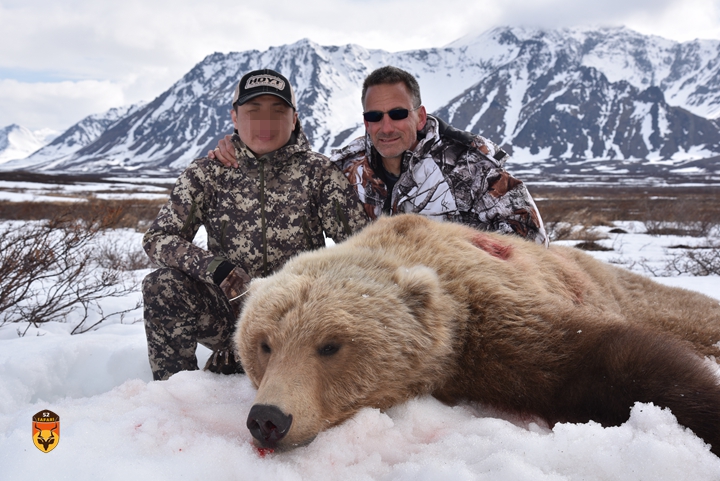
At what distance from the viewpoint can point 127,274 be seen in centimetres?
762

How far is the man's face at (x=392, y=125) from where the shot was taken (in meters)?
4.03

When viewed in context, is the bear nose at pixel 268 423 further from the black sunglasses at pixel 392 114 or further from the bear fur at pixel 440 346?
the black sunglasses at pixel 392 114

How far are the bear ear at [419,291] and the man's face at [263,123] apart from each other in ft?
6.82

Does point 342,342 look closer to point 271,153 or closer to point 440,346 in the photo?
point 440,346

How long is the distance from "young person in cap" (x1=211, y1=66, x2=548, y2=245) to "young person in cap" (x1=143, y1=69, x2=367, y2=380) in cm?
20

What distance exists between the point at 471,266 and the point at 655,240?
11118 millimetres

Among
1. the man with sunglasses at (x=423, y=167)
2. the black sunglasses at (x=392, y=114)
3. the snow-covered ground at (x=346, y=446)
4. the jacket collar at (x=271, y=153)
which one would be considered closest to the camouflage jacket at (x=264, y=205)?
the jacket collar at (x=271, y=153)

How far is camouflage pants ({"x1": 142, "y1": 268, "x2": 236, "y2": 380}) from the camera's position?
3377 millimetres

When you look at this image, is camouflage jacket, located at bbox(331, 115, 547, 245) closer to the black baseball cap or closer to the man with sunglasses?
the man with sunglasses

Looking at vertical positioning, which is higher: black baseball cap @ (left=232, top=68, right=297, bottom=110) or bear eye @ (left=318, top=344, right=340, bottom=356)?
black baseball cap @ (left=232, top=68, right=297, bottom=110)

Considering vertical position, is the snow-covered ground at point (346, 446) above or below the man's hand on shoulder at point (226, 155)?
below

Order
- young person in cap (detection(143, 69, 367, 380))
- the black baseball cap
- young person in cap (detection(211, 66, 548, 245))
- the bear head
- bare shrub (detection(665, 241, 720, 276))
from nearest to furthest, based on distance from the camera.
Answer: the bear head → young person in cap (detection(143, 69, 367, 380)) → the black baseball cap → young person in cap (detection(211, 66, 548, 245)) → bare shrub (detection(665, 241, 720, 276))

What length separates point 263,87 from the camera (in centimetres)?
383

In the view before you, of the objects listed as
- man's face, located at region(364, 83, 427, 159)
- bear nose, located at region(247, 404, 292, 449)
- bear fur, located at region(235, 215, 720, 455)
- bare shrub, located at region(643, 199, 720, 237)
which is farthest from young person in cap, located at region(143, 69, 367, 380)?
bare shrub, located at region(643, 199, 720, 237)
